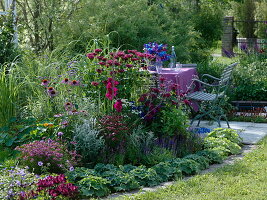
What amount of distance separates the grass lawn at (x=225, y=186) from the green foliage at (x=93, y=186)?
0.30m

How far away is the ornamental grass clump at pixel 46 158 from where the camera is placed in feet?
15.7

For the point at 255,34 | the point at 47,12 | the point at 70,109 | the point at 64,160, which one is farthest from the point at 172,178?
the point at 255,34

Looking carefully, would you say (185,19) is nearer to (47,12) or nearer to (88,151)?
(47,12)

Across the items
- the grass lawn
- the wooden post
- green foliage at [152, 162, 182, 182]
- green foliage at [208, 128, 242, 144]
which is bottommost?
the grass lawn

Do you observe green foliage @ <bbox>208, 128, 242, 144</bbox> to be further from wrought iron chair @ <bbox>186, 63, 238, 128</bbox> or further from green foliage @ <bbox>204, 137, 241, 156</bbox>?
wrought iron chair @ <bbox>186, 63, 238, 128</bbox>

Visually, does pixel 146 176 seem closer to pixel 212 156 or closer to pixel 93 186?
pixel 93 186

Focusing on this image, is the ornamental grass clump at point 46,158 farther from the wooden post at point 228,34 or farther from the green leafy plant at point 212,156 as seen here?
the wooden post at point 228,34

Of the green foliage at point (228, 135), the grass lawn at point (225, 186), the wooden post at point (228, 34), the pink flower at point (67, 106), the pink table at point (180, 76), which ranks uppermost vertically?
the wooden post at point (228, 34)

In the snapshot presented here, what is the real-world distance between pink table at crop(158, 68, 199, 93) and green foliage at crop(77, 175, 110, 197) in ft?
9.82

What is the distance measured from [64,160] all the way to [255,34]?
17915 mm

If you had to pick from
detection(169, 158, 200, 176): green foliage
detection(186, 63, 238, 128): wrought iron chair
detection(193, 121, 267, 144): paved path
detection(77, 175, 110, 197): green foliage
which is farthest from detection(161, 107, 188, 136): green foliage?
detection(77, 175, 110, 197): green foliage

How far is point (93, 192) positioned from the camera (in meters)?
4.46

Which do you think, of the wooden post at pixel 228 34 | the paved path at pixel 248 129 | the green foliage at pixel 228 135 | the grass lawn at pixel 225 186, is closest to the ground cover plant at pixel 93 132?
the green foliage at pixel 228 135

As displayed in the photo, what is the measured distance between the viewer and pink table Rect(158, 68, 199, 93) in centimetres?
748
